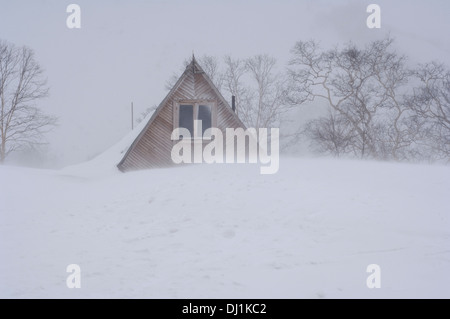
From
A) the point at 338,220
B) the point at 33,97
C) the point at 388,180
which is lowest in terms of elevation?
the point at 338,220

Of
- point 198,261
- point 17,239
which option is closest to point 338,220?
point 198,261

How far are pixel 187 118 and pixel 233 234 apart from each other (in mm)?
10404

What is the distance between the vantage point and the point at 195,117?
1664 centimetres

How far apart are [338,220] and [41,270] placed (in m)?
6.30

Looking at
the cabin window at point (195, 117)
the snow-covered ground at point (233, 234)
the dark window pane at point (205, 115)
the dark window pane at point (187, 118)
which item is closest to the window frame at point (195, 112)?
the cabin window at point (195, 117)

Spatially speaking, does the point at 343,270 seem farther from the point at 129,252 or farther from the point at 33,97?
the point at 33,97

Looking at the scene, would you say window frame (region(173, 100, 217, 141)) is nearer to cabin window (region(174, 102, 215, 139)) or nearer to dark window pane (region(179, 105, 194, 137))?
cabin window (region(174, 102, 215, 139))

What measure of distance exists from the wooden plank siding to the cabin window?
0.24 m

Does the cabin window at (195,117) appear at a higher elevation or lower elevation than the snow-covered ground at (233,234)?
higher

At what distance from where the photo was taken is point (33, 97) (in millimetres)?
26969

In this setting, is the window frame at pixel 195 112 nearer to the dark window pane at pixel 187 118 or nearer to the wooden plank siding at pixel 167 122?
the wooden plank siding at pixel 167 122

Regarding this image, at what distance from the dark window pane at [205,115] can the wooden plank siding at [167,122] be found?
92 cm

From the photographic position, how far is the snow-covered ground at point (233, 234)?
5.69m

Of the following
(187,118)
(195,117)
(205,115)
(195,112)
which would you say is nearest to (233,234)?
(195,117)
